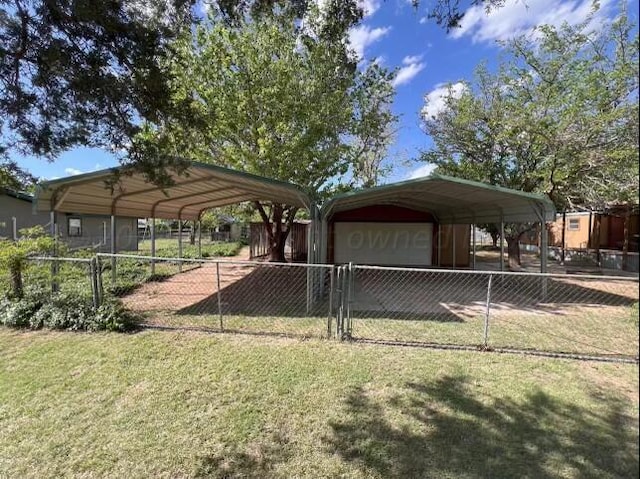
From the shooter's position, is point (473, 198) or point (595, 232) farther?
point (595, 232)

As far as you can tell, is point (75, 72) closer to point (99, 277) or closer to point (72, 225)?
point (99, 277)

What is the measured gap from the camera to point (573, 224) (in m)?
A: 21.4

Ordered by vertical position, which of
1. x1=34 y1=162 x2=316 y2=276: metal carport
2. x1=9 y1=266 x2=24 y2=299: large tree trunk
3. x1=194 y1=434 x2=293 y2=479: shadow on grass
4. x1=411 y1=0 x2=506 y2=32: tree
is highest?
x1=411 y1=0 x2=506 y2=32: tree

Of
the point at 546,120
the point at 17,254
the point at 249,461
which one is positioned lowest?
the point at 249,461

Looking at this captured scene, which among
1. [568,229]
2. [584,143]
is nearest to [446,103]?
[584,143]

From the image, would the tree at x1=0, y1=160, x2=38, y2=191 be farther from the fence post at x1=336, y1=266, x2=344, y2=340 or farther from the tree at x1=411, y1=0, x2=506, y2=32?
the tree at x1=411, y1=0, x2=506, y2=32

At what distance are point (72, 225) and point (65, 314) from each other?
1755 centimetres

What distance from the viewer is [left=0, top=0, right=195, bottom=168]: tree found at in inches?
125

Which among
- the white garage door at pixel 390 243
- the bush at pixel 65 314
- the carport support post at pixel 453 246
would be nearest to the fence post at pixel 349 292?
the bush at pixel 65 314

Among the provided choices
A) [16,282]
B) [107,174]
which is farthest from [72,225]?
[107,174]

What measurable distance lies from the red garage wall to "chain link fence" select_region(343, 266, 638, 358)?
4619 millimetres

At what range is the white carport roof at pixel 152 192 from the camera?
7043 millimetres

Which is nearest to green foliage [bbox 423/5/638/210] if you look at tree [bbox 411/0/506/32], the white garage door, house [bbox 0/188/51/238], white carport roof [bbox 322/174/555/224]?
white carport roof [bbox 322/174/555/224]

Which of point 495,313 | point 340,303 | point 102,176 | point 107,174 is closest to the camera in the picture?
point 340,303
